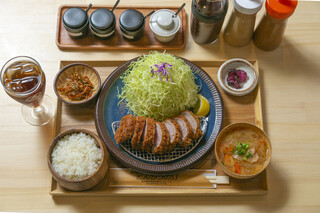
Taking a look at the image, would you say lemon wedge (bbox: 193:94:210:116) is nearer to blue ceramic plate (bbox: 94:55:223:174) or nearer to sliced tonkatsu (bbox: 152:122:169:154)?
blue ceramic plate (bbox: 94:55:223:174)

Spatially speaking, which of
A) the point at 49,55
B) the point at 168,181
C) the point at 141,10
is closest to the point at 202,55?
the point at 141,10

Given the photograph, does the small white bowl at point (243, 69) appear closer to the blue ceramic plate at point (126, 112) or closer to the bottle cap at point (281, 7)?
the blue ceramic plate at point (126, 112)

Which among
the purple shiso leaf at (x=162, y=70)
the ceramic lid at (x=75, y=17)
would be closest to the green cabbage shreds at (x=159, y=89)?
the purple shiso leaf at (x=162, y=70)

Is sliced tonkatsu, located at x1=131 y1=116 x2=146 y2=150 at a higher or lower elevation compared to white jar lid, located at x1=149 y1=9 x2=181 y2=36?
lower

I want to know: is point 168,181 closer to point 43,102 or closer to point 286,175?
point 286,175

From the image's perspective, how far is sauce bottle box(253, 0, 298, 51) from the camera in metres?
2.67

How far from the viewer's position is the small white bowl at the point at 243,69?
2859mm

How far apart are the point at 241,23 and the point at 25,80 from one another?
6.25 ft

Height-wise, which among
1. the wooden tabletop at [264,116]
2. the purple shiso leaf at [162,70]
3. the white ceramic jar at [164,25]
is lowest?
the wooden tabletop at [264,116]

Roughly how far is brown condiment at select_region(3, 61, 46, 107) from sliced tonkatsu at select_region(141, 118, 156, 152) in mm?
883

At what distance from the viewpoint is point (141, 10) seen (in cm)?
321

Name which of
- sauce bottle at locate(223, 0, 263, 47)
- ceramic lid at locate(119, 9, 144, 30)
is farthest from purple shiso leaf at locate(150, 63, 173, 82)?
sauce bottle at locate(223, 0, 263, 47)

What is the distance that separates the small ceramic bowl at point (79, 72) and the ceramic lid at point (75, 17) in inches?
15.8

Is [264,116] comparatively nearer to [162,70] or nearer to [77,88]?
[162,70]
